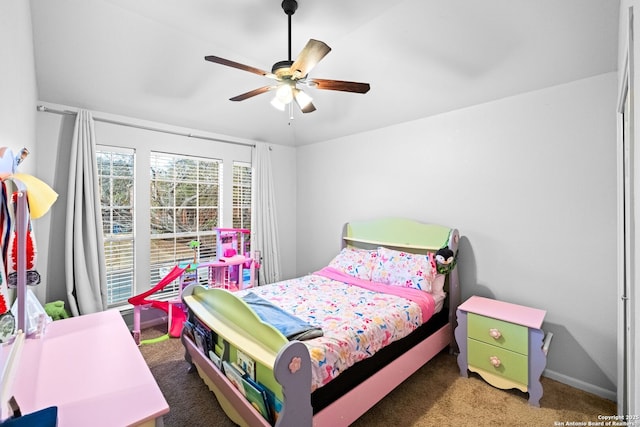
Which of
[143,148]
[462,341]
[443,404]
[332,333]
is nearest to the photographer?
[332,333]

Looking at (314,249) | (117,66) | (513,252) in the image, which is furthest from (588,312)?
(117,66)

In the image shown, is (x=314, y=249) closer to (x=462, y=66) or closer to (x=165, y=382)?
(x=165, y=382)

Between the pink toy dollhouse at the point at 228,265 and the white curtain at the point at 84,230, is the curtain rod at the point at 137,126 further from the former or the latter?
the pink toy dollhouse at the point at 228,265

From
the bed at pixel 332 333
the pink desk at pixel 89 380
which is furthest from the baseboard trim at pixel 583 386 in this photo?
the pink desk at pixel 89 380

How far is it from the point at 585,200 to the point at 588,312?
2.89 feet

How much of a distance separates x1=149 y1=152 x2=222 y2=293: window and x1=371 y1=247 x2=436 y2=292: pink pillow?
211 cm

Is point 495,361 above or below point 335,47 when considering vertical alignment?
below

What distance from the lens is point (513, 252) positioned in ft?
8.59

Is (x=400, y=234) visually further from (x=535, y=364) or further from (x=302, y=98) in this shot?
(x=302, y=98)

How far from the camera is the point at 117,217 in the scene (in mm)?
3223

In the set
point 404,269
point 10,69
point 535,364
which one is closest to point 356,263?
point 404,269

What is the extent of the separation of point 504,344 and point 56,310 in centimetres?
379

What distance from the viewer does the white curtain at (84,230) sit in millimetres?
2773

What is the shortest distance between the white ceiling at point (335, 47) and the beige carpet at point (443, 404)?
2.48m
